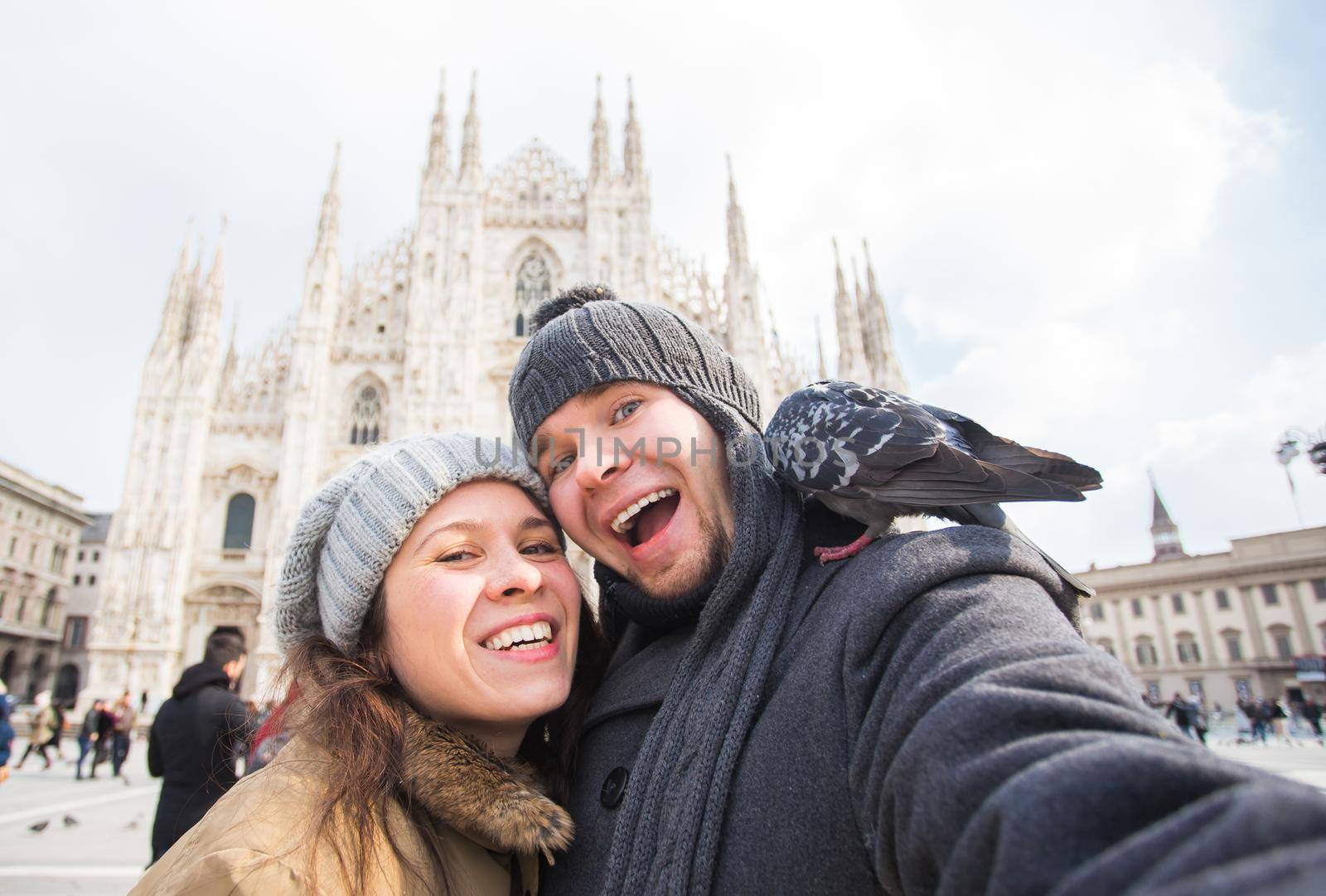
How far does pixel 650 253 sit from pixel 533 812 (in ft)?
66.1

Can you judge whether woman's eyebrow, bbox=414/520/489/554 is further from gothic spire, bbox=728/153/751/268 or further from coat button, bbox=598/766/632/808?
gothic spire, bbox=728/153/751/268

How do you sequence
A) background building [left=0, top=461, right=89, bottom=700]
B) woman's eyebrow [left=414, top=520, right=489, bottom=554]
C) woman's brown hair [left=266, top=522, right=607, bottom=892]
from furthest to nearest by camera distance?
1. background building [left=0, top=461, right=89, bottom=700]
2. woman's eyebrow [left=414, top=520, right=489, bottom=554]
3. woman's brown hair [left=266, top=522, right=607, bottom=892]

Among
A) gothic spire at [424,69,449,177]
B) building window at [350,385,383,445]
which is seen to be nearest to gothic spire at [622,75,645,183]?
gothic spire at [424,69,449,177]

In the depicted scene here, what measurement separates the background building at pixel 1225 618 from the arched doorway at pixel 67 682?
48002 millimetres

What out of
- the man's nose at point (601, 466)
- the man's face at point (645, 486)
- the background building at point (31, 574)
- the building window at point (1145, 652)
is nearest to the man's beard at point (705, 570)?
the man's face at point (645, 486)

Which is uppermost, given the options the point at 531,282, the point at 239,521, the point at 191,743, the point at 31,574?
the point at 531,282

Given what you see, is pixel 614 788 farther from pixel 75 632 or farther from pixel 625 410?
pixel 75 632

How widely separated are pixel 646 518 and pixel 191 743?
358cm

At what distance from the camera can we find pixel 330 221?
65.0ft

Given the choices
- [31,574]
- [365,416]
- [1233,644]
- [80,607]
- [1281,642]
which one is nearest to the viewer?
[365,416]

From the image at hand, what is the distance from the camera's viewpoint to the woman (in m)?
1.19

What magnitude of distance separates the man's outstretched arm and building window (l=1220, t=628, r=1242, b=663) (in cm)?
→ 4146

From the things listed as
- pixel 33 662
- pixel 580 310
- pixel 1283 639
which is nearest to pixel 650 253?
pixel 580 310

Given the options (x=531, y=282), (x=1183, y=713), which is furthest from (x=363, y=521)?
(x=531, y=282)
